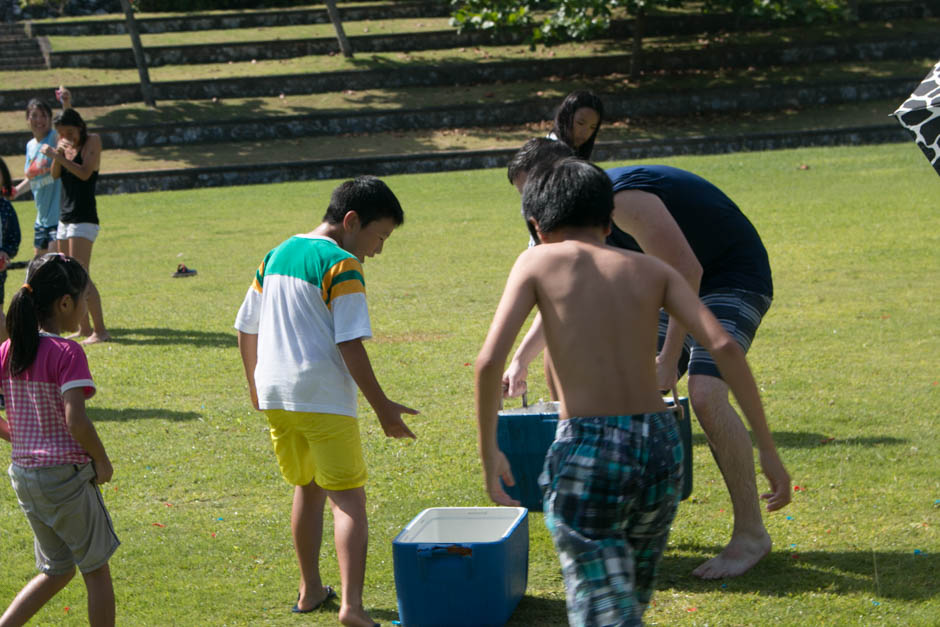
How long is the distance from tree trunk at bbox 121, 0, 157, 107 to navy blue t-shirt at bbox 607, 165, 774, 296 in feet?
83.9

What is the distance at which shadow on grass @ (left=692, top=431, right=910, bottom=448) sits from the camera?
19.7 ft

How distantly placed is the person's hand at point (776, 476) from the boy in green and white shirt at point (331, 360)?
1.40m

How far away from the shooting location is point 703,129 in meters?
26.9

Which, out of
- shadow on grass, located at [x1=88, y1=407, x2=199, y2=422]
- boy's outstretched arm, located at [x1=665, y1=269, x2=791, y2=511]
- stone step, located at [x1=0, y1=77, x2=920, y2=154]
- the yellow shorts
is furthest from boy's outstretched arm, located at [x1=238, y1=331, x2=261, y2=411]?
stone step, located at [x1=0, y1=77, x2=920, y2=154]

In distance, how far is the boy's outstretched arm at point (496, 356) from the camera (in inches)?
113

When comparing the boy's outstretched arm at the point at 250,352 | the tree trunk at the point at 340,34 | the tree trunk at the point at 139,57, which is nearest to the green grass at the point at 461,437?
the boy's outstretched arm at the point at 250,352

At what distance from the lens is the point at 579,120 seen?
5.68 m

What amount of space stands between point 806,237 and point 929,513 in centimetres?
879

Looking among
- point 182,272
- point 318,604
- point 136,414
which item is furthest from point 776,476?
point 182,272

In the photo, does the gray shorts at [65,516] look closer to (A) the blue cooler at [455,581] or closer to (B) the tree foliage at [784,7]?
(A) the blue cooler at [455,581]

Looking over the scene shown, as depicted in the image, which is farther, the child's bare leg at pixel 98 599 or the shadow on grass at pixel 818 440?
the shadow on grass at pixel 818 440

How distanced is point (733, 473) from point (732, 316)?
654 mm

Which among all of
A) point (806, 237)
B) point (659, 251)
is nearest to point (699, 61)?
point (806, 237)

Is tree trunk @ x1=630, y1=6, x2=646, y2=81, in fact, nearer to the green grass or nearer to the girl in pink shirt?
the green grass
